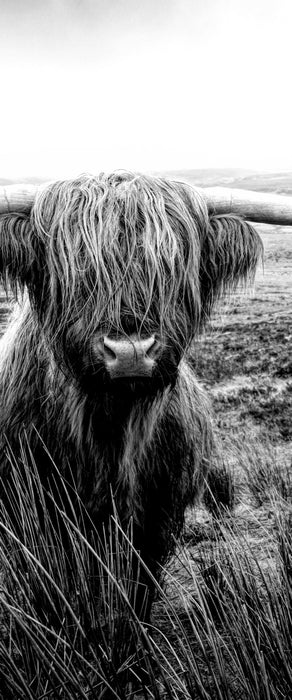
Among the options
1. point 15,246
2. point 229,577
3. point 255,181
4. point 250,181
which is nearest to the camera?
point 229,577

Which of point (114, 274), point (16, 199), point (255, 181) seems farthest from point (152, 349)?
point (255, 181)

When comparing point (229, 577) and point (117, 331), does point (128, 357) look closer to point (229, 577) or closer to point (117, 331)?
point (117, 331)

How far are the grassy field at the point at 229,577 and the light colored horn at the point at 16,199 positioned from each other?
946 millimetres

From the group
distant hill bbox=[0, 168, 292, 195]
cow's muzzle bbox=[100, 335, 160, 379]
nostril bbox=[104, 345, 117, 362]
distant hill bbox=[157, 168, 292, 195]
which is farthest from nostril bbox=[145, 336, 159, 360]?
distant hill bbox=[157, 168, 292, 195]

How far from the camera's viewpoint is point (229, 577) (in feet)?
5.82

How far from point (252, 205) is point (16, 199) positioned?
0.86 meters

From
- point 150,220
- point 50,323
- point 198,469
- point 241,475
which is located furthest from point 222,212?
point 241,475

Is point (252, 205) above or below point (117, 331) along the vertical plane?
above

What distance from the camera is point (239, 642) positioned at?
1428 mm

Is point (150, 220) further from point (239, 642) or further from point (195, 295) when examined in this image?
point (239, 642)

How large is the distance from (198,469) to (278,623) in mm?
1118

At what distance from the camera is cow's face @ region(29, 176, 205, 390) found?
5.78 ft

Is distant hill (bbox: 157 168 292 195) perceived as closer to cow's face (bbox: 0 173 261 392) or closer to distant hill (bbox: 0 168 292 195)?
distant hill (bbox: 0 168 292 195)

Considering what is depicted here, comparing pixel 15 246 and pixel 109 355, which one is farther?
pixel 15 246
